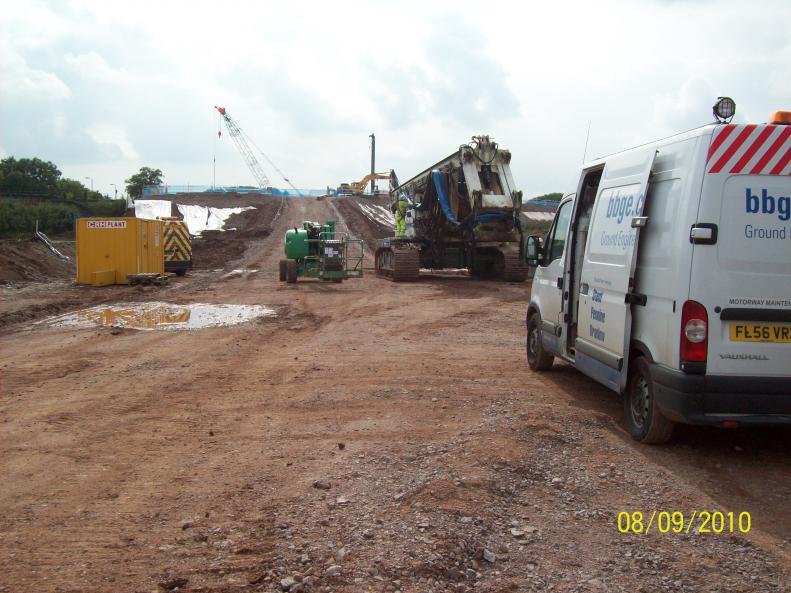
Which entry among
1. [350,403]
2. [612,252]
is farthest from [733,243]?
[350,403]

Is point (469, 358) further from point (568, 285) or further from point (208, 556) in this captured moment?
point (208, 556)

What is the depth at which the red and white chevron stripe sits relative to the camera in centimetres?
509

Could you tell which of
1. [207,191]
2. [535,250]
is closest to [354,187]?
[207,191]

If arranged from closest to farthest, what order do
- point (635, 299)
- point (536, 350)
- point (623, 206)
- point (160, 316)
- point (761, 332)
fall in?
point (761, 332)
point (635, 299)
point (623, 206)
point (536, 350)
point (160, 316)

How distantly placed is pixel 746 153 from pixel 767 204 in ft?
1.33

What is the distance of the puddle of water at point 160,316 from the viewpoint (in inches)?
503

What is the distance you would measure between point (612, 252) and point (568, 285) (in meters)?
1.26

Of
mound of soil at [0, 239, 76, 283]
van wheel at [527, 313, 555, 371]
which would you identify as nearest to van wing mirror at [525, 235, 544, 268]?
van wheel at [527, 313, 555, 371]

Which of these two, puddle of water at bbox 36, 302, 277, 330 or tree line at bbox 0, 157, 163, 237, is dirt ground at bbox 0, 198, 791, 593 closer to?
puddle of water at bbox 36, 302, 277, 330

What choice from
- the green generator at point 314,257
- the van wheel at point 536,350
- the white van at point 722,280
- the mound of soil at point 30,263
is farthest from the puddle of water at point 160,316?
the white van at point 722,280

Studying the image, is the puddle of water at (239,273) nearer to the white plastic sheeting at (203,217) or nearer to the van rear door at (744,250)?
the white plastic sheeting at (203,217)

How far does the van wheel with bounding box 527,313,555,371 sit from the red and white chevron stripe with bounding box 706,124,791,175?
3.65m

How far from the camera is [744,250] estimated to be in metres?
5.12
